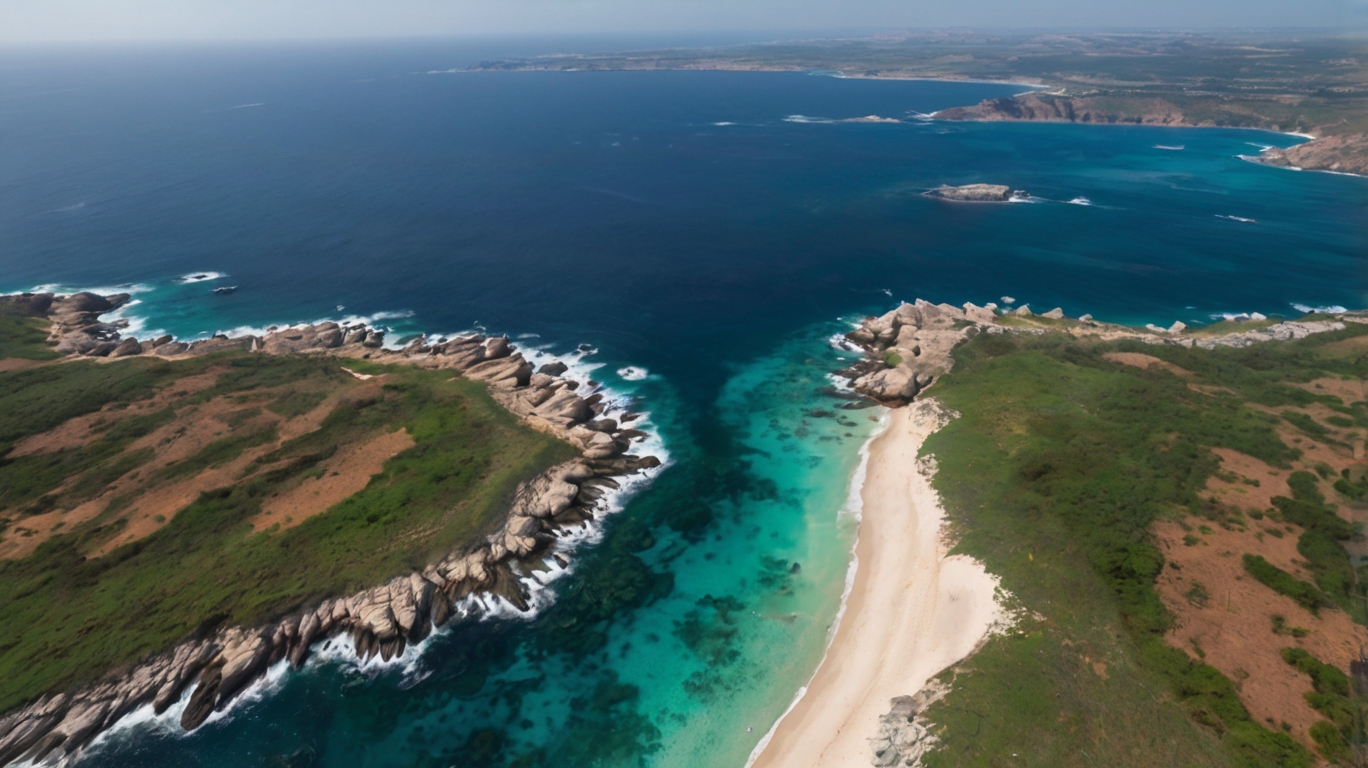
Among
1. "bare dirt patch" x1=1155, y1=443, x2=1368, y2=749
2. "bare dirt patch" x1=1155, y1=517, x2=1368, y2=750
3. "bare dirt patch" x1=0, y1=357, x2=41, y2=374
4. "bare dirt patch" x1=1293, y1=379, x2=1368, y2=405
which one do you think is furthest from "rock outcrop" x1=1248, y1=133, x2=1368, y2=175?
"bare dirt patch" x1=0, y1=357, x2=41, y2=374

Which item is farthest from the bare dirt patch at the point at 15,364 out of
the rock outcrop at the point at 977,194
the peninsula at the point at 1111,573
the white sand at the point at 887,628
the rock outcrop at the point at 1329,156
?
the rock outcrop at the point at 1329,156

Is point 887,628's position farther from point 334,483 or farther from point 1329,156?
point 1329,156

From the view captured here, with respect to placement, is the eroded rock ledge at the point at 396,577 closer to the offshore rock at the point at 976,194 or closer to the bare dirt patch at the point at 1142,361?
the bare dirt patch at the point at 1142,361

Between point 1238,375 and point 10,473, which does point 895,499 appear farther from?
point 10,473

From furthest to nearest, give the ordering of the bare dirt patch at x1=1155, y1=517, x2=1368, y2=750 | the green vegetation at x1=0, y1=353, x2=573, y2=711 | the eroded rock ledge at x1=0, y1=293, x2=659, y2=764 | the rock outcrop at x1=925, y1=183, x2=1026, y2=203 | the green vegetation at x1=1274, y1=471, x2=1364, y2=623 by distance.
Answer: the rock outcrop at x1=925, y1=183, x2=1026, y2=203 < the green vegetation at x1=0, y1=353, x2=573, y2=711 < the eroded rock ledge at x1=0, y1=293, x2=659, y2=764 < the green vegetation at x1=1274, y1=471, x2=1364, y2=623 < the bare dirt patch at x1=1155, y1=517, x2=1368, y2=750

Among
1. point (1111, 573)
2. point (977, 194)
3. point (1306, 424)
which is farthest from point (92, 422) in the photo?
point (977, 194)

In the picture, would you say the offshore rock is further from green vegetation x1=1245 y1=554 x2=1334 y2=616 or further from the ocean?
green vegetation x1=1245 y1=554 x2=1334 y2=616
